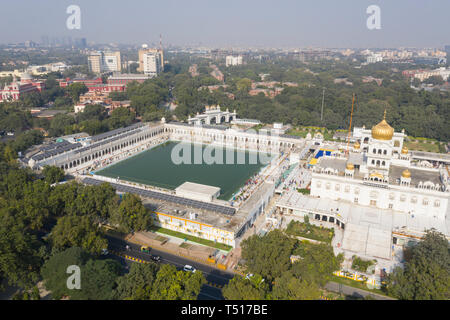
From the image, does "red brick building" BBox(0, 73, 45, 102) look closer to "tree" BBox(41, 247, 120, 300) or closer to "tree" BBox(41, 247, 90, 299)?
"tree" BBox(41, 247, 90, 299)

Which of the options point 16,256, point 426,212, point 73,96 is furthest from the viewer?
point 73,96

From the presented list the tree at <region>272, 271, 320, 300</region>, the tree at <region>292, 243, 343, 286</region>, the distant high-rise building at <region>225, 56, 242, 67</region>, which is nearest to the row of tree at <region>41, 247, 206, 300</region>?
the tree at <region>272, 271, 320, 300</region>

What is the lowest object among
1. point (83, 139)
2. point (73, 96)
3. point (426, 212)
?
point (426, 212)

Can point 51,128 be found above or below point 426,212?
above

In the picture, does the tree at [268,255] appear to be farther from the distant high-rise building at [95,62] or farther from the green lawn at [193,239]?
the distant high-rise building at [95,62]

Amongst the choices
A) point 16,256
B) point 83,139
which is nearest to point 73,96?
point 83,139
